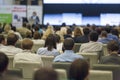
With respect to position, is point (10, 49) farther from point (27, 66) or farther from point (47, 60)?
point (27, 66)

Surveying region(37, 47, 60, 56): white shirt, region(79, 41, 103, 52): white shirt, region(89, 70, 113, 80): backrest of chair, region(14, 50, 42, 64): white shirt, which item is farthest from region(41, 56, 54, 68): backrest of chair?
region(79, 41, 103, 52): white shirt

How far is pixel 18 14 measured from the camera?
1914 cm

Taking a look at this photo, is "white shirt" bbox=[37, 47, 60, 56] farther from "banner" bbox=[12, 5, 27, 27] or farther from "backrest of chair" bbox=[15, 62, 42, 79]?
"banner" bbox=[12, 5, 27, 27]

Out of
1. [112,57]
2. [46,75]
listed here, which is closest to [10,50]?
[112,57]

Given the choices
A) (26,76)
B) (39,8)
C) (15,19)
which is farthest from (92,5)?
(26,76)

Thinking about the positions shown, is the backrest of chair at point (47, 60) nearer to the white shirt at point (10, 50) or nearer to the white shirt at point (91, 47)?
the white shirt at point (10, 50)

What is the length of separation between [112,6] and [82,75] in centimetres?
1858

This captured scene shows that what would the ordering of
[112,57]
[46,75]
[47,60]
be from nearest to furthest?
1. [46,75]
2. [112,57]
3. [47,60]

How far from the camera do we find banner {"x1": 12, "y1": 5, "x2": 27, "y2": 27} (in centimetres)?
1902

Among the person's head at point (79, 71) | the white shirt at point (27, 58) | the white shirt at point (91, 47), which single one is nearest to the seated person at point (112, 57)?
the white shirt at point (27, 58)

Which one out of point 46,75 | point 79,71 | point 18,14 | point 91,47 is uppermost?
point 46,75

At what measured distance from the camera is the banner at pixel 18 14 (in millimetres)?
19016

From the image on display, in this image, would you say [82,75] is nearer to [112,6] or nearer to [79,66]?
[79,66]

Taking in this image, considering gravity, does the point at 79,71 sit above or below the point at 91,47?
above
